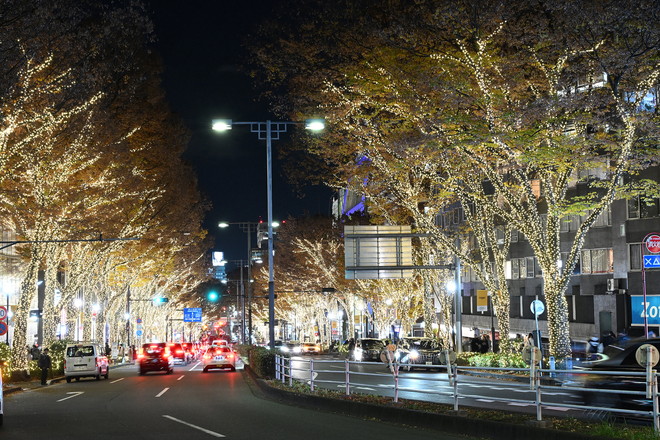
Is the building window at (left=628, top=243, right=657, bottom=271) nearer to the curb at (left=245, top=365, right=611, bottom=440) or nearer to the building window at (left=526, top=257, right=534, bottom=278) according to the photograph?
the building window at (left=526, top=257, right=534, bottom=278)

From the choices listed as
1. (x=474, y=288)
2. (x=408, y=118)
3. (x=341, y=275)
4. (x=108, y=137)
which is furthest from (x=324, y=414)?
(x=474, y=288)

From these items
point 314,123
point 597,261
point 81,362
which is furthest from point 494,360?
point 597,261

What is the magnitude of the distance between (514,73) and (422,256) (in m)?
23.9

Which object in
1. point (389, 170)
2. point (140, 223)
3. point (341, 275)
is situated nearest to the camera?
point (389, 170)

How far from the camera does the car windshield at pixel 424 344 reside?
124ft

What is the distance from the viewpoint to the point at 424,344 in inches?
1499

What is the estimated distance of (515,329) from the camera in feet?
202

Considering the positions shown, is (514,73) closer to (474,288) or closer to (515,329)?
(515,329)

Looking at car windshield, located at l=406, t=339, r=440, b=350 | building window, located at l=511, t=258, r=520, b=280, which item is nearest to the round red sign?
car windshield, located at l=406, t=339, r=440, b=350

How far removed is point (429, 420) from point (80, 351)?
2512 centimetres

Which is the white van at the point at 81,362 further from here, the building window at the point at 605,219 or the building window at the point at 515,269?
the building window at the point at 515,269

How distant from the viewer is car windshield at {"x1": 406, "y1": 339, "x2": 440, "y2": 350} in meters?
37.8

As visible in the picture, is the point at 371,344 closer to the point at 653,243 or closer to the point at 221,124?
the point at 221,124

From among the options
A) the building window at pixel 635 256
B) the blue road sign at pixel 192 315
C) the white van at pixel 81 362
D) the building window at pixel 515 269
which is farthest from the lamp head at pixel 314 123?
the blue road sign at pixel 192 315
